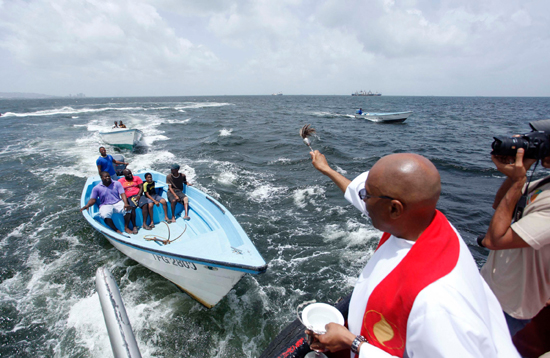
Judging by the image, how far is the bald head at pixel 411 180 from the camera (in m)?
1.19

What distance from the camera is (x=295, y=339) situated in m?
2.73

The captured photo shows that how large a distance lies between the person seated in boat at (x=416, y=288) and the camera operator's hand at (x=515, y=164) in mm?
1128

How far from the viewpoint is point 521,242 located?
1.89 m

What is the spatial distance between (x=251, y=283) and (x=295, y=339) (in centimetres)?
344

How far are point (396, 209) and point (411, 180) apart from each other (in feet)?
0.54

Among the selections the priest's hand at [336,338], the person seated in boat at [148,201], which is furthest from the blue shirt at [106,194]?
the priest's hand at [336,338]

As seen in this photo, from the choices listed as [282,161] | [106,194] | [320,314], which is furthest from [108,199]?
[282,161]

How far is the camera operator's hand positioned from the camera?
6.27 ft

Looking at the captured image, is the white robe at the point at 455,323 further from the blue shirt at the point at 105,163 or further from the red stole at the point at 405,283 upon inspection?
the blue shirt at the point at 105,163

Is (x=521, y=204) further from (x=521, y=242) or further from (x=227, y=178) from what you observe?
(x=227, y=178)

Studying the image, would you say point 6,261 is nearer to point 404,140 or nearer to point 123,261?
point 123,261

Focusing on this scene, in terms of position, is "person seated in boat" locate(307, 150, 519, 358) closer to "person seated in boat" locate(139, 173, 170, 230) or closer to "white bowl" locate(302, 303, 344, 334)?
"white bowl" locate(302, 303, 344, 334)

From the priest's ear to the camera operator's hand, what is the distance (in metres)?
1.26

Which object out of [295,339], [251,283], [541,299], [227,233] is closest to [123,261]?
[227,233]
